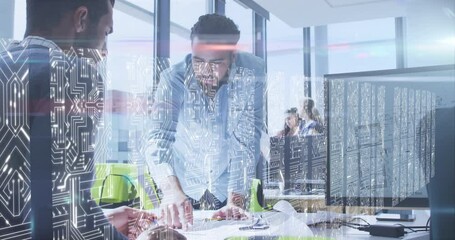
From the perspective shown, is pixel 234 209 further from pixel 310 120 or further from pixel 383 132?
pixel 383 132

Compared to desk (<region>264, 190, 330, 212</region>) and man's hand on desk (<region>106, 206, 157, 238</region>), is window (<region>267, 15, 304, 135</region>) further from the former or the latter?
man's hand on desk (<region>106, 206, 157, 238</region>)

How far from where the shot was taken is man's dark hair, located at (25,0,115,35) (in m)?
0.76

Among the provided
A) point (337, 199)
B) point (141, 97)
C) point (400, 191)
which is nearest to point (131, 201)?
point (141, 97)

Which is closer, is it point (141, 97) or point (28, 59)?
point (28, 59)

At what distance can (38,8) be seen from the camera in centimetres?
79

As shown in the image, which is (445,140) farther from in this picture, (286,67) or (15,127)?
(15,127)

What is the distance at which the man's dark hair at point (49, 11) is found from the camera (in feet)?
2.50

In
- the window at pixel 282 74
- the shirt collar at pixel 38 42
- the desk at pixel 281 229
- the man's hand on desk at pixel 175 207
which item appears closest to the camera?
the shirt collar at pixel 38 42

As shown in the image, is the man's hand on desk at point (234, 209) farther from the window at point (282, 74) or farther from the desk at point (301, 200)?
the window at point (282, 74)

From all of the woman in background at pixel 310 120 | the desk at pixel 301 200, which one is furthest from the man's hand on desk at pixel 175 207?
the woman in background at pixel 310 120

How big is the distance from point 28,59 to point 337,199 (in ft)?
2.62

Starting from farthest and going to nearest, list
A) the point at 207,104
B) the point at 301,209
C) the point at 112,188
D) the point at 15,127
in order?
the point at 301,209 < the point at 207,104 < the point at 112,188 < the point at 15,127

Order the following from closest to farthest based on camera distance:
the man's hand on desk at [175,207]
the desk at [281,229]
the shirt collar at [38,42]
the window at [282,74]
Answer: the shirt collar at [38,42] < the man's hand on desk at [175,207] < the desk at [281,229] < the window at [282,74]

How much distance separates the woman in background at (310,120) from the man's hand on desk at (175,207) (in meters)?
0.37
